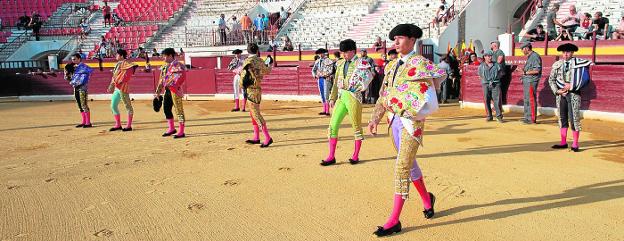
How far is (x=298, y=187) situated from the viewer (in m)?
4.88

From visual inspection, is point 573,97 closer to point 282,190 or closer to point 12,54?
point 282,190

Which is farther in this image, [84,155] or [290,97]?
[290,97]

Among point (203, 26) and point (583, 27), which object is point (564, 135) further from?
point (203, 26)

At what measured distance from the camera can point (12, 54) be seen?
25.0 meters

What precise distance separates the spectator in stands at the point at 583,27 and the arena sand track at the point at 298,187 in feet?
20.0

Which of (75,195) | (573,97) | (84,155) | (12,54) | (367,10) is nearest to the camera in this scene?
(75,195)

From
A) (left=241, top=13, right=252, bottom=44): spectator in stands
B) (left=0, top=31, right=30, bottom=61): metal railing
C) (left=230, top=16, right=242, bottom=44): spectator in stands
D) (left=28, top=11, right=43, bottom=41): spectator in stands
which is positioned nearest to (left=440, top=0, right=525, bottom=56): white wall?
(left=241, top=13, right=252, bottom=44): spectator in stands

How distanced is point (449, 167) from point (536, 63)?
12.6ft

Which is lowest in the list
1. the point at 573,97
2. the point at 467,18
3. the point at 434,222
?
the point at 434,222

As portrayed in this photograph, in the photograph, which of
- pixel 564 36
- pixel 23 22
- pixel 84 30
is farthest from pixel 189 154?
pixel 23 22

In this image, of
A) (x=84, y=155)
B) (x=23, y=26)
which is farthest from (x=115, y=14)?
(x=84, y=155)

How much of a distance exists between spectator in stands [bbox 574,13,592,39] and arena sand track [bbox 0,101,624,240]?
608 cm

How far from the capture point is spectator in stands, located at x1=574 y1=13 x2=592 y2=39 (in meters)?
13.4

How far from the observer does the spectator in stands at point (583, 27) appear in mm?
13373
